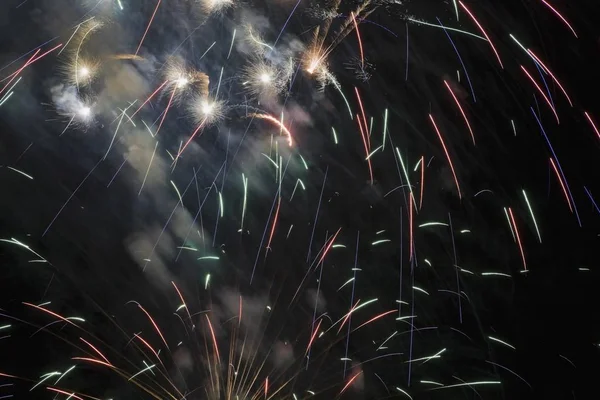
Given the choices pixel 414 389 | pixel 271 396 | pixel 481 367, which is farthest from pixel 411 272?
pixel 271 396

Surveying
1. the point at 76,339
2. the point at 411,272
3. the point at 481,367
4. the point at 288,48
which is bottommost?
the point at 76,339

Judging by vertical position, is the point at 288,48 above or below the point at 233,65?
above

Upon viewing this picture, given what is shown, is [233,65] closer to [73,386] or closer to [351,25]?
[351,25]

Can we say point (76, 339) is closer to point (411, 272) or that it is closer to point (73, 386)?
point (73, 386)

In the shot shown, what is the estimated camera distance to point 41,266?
11758 millimetres

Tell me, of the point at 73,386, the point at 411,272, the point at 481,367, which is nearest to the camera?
the point at 411,272

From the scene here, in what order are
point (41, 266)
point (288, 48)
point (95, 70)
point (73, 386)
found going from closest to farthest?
point (288, 48) < point (95, 70) < point (41, 266) < point (73, 386)

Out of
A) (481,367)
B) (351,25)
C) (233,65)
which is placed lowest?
(481,367)

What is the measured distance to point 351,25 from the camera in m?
5.93

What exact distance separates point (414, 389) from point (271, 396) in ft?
10.9

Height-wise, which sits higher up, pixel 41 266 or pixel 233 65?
pixel 233 65

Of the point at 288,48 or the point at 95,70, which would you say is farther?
the point at 95,70

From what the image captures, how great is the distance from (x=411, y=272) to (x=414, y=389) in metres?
3.76

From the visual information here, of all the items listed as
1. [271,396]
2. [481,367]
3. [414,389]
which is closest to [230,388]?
[271,396]
